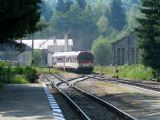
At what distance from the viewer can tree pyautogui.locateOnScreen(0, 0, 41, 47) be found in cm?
2678

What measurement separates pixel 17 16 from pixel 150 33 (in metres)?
29.9

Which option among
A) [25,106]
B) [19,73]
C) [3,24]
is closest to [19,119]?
[25,106]

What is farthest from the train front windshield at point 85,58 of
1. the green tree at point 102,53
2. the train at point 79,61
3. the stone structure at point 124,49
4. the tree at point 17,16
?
the green tree at point 102,53

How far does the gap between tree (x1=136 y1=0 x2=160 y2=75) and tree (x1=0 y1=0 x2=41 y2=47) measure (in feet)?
82.5

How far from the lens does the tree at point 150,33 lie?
55094mm

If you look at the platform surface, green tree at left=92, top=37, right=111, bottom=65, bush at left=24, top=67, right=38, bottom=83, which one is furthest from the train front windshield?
green tree at left=92, top=37, right=111, bottom=65

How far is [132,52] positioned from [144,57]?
158ft

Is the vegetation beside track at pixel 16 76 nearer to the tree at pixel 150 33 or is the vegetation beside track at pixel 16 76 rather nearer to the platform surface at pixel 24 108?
the tree at pixel 150 33

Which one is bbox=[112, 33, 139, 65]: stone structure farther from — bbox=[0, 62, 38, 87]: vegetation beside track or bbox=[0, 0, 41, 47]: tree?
bbox=[0, 0, 41, 47]: tree

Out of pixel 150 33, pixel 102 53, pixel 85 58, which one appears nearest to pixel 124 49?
pixel 85 58

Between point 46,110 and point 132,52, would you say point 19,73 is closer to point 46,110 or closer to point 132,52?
point 46,110

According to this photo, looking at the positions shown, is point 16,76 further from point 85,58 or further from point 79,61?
point 85,58

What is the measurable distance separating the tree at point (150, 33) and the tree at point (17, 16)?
82.5ft

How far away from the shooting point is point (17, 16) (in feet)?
90.6
